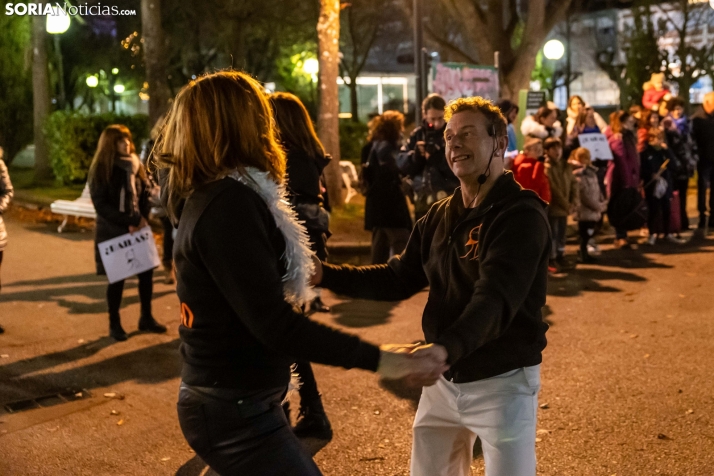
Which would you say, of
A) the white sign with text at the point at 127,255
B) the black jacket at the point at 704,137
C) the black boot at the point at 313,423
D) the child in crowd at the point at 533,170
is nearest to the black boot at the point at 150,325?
the white sign with text at the point at 127,255

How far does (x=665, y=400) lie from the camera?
5.61 m

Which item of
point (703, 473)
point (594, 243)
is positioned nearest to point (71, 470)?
point (703, 473)

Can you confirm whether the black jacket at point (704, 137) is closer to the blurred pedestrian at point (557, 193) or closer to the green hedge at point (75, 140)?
the blurred pedestrian at point (557, 193)

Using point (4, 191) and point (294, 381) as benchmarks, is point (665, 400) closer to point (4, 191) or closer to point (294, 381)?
point (294, 381)

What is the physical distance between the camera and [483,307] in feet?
8.94

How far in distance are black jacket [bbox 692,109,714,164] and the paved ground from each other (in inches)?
159

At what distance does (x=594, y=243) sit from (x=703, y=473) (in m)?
7.11

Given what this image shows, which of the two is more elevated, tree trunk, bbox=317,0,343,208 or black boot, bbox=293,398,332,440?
tree trunk, bbox=317,0,343,208

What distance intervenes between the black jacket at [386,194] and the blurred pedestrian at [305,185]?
2.68m

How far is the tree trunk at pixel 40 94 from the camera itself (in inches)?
904

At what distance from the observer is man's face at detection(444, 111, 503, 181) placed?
119 inches

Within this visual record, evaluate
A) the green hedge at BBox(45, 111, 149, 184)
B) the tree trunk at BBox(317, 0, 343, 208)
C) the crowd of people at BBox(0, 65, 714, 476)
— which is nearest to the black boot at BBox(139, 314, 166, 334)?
the crowd of people at BBox(0, 65, 714, 476)

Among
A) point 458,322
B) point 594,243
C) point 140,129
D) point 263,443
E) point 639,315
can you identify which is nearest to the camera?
point 263,443

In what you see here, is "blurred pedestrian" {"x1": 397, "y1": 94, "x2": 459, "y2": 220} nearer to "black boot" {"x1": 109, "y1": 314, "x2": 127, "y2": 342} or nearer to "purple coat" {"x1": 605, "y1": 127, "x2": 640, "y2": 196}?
"black boot" {"x1": 109, "y1": 314, "x2": 127, "y2": 342}
